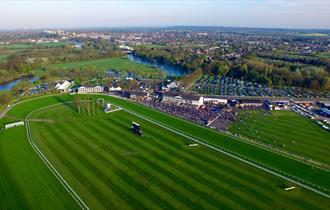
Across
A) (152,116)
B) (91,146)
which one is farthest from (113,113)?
(91,146)

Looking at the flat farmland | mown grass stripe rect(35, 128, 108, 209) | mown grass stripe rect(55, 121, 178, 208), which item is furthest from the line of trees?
mown grass stripe rect(35, 128, 108, 209)

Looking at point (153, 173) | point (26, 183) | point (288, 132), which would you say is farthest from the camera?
point (288, 132)

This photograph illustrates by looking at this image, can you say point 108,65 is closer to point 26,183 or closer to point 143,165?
point 143,165

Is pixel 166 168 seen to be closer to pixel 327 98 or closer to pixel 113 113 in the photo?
pixel 113 113

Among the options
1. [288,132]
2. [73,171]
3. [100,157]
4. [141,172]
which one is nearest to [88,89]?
[100,157]

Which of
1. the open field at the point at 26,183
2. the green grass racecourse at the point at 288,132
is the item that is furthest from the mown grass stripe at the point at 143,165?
the green grass racecourse at the point at 288,132

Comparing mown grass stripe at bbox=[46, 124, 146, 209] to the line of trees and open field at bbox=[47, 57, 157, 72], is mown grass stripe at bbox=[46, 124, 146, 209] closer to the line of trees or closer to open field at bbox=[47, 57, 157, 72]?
the line of trees
